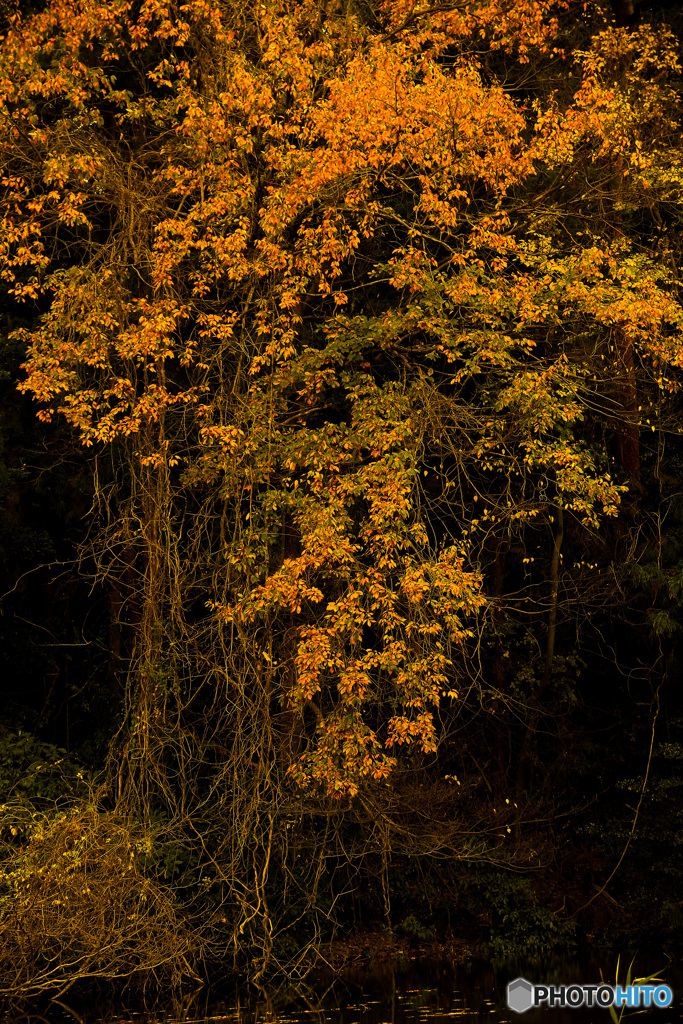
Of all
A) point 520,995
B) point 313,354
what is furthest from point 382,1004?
point 313,354

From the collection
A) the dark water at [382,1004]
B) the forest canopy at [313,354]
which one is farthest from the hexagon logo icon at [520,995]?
the forest canopy at [313,354]

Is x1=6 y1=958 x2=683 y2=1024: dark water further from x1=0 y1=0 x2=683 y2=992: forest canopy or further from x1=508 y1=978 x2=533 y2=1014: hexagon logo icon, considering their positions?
x1=0 y1=0 x2=683 y2=992: forest canopy

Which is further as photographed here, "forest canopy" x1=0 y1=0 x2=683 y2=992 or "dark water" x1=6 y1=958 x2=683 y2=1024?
"forest canopy" x1=0 y1=0 x2=683 y2=992

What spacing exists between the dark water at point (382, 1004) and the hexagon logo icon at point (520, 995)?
90 mm

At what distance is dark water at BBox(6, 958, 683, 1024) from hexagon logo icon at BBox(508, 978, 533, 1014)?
90 millimetres

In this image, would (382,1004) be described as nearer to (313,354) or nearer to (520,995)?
(520,995)

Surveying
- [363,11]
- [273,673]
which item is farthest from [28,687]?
[363,11]

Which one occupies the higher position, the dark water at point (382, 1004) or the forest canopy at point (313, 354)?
the forest canopy at point (313, 354)

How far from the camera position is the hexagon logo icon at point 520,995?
A: 1062 cm

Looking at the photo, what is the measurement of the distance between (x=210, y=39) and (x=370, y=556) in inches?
219

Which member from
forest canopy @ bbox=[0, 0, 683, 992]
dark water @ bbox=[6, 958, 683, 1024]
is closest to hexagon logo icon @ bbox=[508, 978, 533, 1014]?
dark water @ bbox=[6, 958, 683, 1024]

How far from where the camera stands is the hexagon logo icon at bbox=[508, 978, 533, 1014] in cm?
1062

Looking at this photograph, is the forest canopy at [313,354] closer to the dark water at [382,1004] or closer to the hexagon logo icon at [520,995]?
the dark water at [382,1004]

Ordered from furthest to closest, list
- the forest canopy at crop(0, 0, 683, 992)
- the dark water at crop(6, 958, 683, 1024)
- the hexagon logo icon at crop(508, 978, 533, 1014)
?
the forest canopy at crop(0, 0, 683, 992)
the hexagon logo icon at crop(508, 978, 533, 1014)
the dark water at crop(6, 958, 683, 1024)
